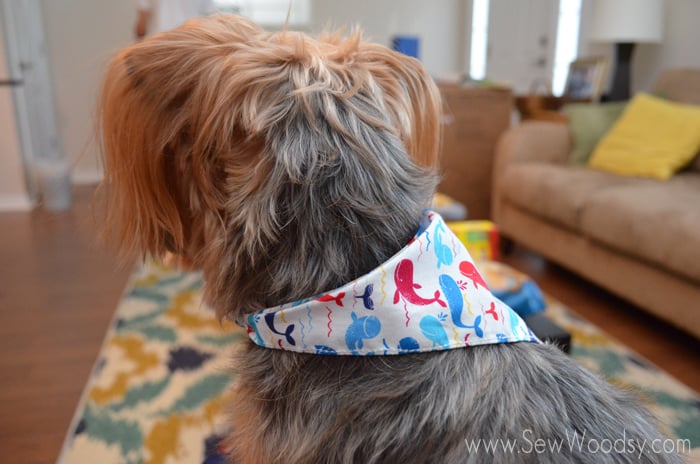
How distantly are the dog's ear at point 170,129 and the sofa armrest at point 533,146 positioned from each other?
2649mm

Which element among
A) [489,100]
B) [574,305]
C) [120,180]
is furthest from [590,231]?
[120,180]

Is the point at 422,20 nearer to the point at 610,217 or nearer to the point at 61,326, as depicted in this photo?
the point at 610,217

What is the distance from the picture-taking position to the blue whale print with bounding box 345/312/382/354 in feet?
2.02

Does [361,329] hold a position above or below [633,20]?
below

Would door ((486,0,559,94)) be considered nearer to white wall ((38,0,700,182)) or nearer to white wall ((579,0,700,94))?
white wall ((38,0,700,182))

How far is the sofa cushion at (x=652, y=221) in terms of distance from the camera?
6.27 feet

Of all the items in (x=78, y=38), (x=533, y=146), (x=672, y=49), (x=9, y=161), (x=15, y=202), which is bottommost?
(x=15, y=202)

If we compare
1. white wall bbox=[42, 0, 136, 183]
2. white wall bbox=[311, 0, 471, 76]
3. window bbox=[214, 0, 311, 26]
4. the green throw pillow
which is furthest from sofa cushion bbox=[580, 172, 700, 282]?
white wall bbox=[42, 0, 136, 183]

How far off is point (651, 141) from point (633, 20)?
3.81 feet

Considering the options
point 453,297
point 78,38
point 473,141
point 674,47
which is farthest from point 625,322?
point 78,38

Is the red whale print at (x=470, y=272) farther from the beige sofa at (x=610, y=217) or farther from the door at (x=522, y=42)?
the door at (x=522, y=42)

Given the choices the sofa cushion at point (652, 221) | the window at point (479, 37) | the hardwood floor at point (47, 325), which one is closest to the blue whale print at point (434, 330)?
the hardwood floor at point (47, 325)

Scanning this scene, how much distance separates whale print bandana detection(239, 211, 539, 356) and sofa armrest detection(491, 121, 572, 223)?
266 cm

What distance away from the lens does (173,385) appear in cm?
185
